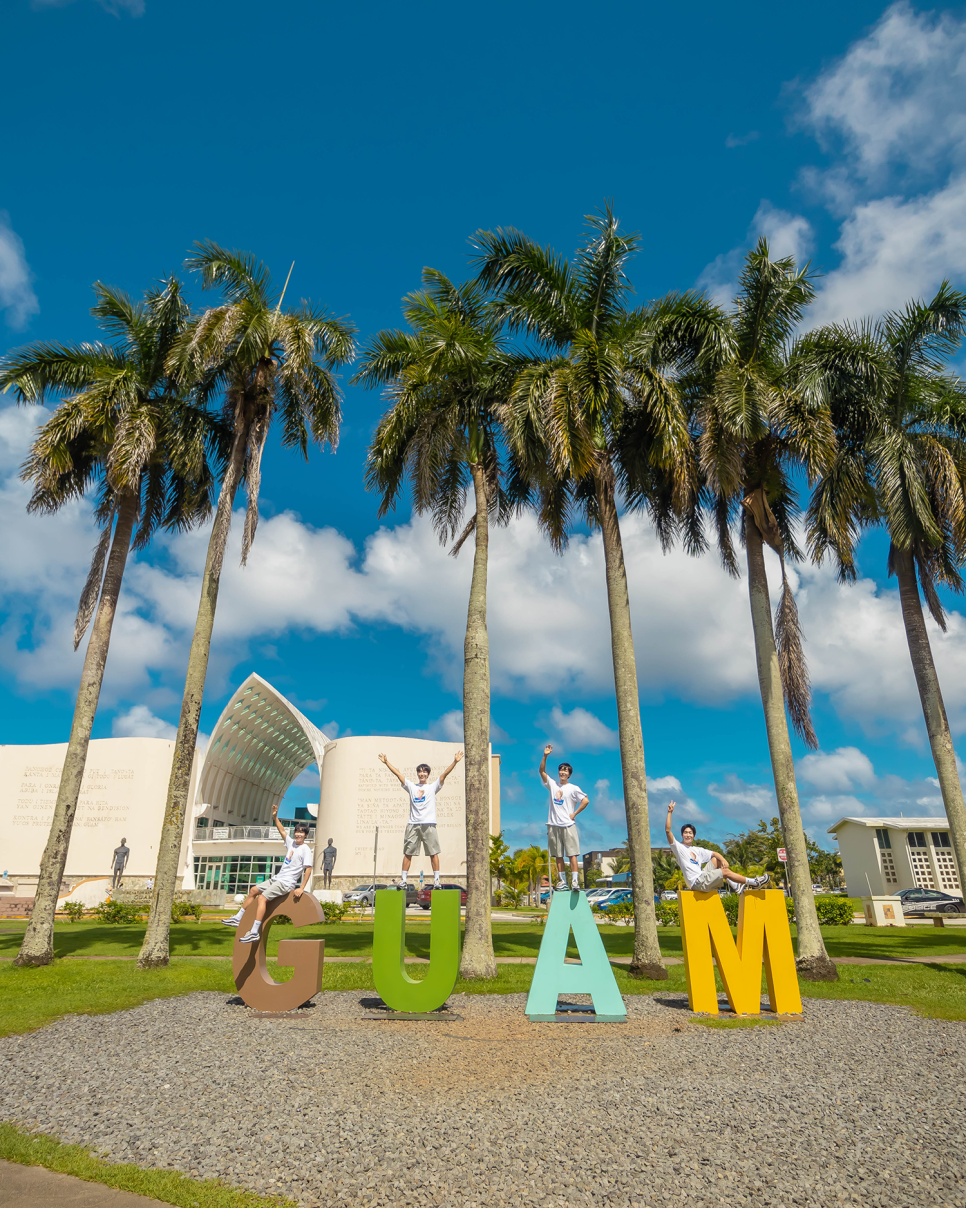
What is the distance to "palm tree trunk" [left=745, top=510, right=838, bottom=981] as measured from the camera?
43.1ft

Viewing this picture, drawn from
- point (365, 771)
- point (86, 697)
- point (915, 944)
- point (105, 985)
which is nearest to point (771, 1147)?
point (105, 985)

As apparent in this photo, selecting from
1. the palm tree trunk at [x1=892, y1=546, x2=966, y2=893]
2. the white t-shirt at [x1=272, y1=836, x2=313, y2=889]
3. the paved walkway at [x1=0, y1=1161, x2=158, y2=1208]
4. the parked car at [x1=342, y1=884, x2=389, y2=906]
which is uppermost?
the palm tree trunk at [x1=892, y1=546, x2=966, y2=893]

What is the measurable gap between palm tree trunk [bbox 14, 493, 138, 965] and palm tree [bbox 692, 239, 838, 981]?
12.7m

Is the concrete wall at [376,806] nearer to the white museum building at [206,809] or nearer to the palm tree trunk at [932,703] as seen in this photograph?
the white museum building at [206,809]

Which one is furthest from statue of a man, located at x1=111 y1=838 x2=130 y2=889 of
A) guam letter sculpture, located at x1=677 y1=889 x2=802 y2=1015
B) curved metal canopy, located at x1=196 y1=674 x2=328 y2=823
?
guam letter sculpture, located at x1=677 y1=889 x2=802 y2=1015

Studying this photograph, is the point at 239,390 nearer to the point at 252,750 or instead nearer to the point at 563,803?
the point at 563,803

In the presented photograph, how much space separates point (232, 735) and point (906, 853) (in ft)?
167

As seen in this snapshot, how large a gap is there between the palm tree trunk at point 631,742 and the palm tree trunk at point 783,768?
8.52ft

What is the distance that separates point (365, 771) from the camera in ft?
173

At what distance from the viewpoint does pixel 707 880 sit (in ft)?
33.0

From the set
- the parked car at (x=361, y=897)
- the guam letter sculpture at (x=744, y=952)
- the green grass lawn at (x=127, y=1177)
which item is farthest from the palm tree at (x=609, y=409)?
the parked car at (x=361, y=897)

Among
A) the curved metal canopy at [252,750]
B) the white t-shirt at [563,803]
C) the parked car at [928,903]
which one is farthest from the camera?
the curved metal canopy at [252,750]

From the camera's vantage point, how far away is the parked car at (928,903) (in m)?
37.9

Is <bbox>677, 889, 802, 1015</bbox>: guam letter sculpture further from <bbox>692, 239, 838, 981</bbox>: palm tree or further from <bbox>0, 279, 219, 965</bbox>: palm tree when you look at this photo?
<bbox>0, 279, 219, 965</bbox>: palm tree
